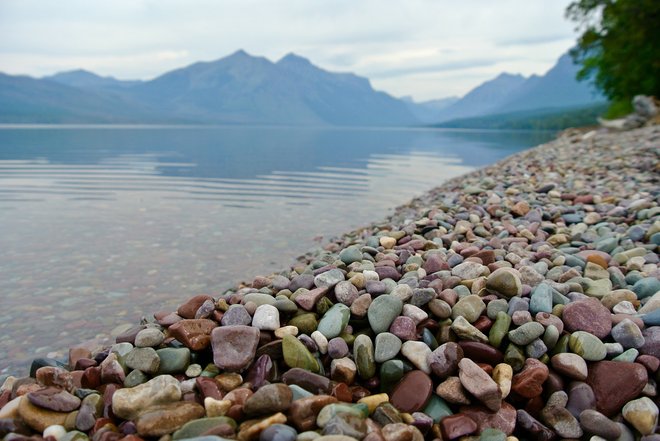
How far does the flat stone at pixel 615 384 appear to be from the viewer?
11.8ft

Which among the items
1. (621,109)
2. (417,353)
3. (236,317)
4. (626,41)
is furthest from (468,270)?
(621,109)

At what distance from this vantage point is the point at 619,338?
3.96 m

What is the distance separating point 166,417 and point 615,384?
318 centimetres

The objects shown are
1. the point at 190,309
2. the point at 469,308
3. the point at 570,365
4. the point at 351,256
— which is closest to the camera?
the point at 570,365

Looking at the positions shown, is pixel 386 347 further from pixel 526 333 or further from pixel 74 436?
pixel 74 436

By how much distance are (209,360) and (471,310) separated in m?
2.22

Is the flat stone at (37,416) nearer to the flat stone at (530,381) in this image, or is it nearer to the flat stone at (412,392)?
the flat stone at (412,392)

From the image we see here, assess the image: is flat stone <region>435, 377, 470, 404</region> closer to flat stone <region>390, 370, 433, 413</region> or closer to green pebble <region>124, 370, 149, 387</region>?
flat stone <region>390, 370, 433, 413</region>

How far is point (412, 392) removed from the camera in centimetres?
364

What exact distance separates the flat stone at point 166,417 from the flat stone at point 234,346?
0.50 meters

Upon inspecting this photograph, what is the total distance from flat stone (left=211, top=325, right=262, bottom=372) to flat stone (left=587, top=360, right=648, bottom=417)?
102 inches

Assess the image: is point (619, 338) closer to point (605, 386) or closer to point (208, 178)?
point (605, 386)

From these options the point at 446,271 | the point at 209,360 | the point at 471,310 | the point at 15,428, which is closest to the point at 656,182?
the point at 446,271

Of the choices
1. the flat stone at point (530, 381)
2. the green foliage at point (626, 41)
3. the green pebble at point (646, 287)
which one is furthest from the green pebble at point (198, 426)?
the green foliage at point (626, 41)
